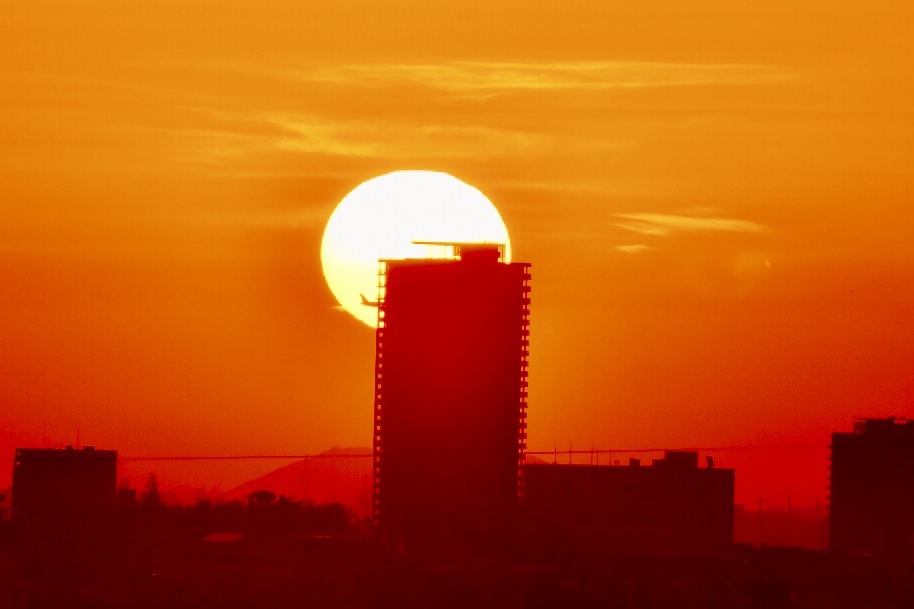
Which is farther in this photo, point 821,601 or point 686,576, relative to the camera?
point 686,576

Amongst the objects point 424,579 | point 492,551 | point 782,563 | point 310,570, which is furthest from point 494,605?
point 492,551

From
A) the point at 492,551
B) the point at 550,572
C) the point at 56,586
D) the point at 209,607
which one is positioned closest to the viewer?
the point at 209,607

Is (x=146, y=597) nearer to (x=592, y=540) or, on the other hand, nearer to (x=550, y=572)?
(x=550, y=572)

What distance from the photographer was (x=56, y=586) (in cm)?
13412

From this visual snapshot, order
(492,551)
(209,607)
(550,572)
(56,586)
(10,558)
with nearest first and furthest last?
(209,607) → (56,586) → (550,572) → (10,558) → (492,551)

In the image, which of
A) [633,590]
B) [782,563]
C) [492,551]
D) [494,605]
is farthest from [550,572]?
[492,551]

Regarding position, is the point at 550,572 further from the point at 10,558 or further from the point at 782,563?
the point at 10,558

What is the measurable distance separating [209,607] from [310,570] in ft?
73.8

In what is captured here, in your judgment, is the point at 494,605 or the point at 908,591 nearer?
the point at 494,605

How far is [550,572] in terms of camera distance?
143 meters

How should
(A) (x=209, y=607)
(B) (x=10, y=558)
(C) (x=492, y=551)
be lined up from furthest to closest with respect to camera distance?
1. (C) (x=492, y=551)
2. (B) (x=10, y=558)
3. (A) (x=209, y=607)

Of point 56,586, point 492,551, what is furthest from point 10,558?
point 492,551

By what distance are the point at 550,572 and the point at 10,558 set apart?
4918 centimetres

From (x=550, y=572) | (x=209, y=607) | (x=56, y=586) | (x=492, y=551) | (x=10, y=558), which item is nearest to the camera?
(x=209, y=607)
